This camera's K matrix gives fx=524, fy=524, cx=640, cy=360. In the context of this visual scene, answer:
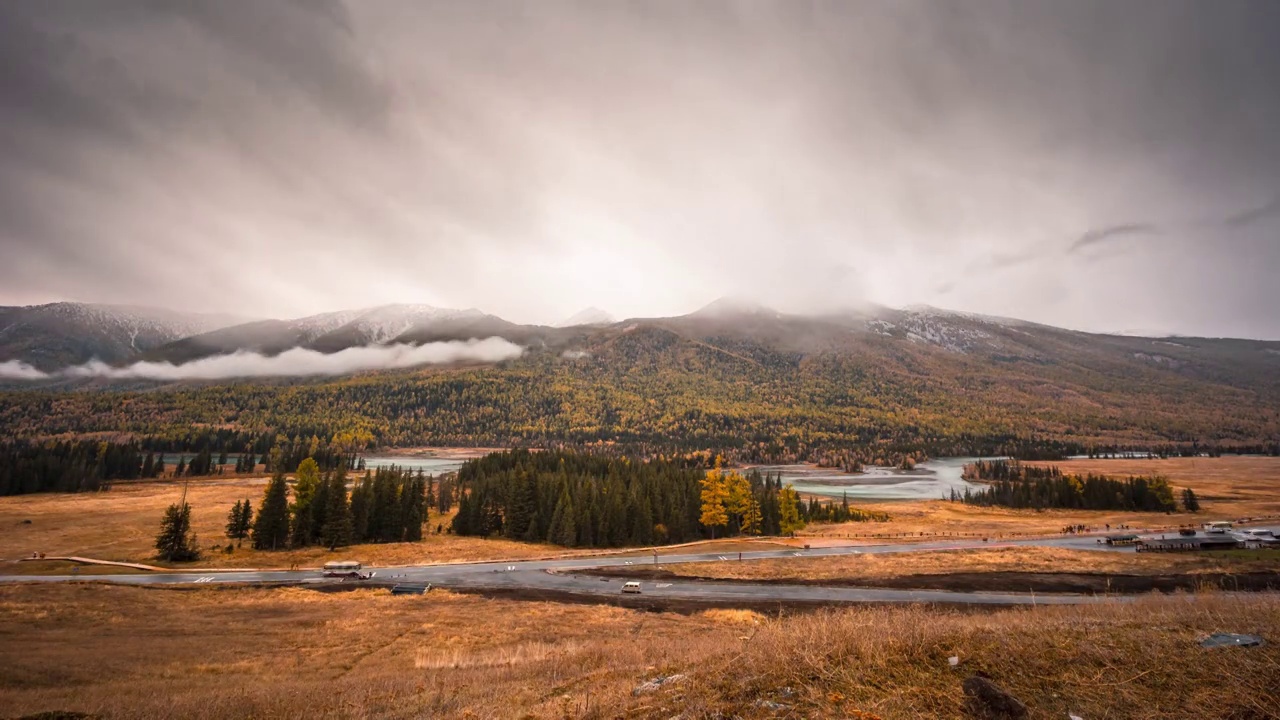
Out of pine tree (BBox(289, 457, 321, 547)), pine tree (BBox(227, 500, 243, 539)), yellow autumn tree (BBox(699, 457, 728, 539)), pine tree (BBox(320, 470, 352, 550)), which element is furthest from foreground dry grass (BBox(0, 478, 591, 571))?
yellow autumn tree (BBox(699, 457, 728, 539))

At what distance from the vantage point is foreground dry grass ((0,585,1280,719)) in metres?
8.14

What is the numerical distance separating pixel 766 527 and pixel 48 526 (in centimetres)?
10936

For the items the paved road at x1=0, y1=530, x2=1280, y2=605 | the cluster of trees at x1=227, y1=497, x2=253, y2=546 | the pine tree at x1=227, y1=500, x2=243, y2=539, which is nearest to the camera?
the paved road at x1=0, y1=530, x2=1280, y2=605

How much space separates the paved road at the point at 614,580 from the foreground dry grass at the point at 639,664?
1066cm

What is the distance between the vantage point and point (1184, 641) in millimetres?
9992

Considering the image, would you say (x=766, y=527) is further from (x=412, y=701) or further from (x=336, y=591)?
(x=412, y=701)

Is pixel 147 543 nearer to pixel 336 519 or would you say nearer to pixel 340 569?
pixel 336 519

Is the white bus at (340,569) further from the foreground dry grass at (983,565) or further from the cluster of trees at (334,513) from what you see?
the foreground dry grass at (983,565)

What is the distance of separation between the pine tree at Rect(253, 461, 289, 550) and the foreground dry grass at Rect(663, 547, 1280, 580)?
169 feet

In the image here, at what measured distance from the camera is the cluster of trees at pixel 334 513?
68.6 metres

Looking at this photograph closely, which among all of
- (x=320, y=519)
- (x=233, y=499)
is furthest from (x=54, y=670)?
(x=233, y=499)

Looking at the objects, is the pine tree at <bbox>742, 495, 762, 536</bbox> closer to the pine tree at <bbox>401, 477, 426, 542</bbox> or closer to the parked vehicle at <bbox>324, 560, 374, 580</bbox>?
the pine tree at <bbox>401, 477, 426, 542</bbox>

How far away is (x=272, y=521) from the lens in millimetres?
68188

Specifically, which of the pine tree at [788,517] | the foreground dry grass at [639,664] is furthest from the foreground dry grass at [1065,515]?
the foreground dry grass at [639,664]
